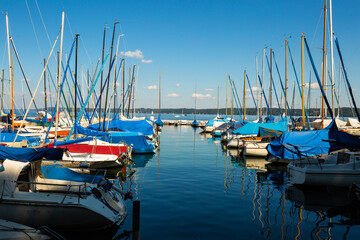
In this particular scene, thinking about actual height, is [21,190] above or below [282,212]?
above

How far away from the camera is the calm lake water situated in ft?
36.3

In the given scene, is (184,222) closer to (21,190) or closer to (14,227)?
(14,227)

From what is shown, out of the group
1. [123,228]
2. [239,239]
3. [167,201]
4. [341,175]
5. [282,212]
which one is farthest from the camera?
[341,175]

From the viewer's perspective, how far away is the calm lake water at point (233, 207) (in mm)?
11070

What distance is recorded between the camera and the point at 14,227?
9.27 m

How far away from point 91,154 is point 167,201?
9967 mm

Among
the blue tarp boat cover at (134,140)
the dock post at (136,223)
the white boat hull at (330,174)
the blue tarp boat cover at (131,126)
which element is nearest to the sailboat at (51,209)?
the dock post at (136,223)

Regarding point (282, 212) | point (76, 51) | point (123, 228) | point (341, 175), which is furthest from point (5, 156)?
point (341, 175)

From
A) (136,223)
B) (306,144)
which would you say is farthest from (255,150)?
(136,223)

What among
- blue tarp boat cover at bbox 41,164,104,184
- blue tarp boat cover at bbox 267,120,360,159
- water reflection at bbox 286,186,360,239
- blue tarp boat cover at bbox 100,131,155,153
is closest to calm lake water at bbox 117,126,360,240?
water reflection at bbox 286,186,360,239

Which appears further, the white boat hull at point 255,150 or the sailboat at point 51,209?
the white boat hull at point 255,150

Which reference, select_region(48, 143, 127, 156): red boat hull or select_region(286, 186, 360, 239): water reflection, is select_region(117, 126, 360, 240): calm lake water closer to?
select_region(286, 186, 360, 239): water reflection

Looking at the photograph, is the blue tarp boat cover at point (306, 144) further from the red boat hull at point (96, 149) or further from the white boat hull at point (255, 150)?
the red boat hull at point (96, 149)

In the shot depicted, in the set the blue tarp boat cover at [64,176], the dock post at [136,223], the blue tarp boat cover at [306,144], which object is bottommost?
the dock post at [136,223]
